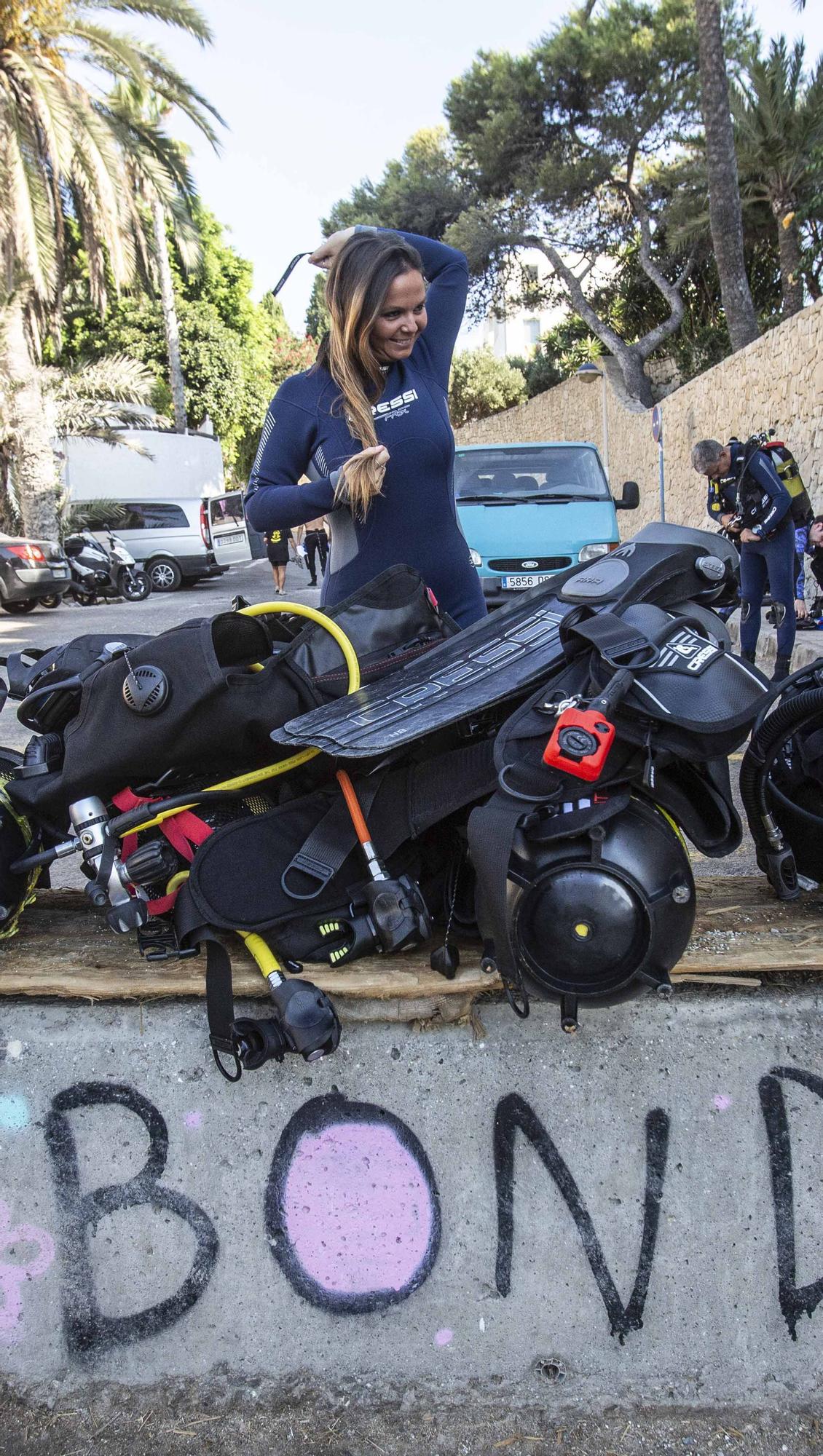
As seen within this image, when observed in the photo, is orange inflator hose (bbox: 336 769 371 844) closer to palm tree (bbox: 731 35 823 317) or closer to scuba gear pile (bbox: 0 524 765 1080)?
scuba gear pile (bbox: 0 524 765 1080)

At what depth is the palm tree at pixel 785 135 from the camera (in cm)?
1802

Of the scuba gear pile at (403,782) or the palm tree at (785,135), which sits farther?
the palm tree at (785,135)

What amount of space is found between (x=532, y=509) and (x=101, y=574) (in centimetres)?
1106

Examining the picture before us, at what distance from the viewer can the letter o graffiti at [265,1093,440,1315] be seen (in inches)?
79.6

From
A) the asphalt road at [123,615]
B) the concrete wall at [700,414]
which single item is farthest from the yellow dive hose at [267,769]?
the concrete wall at [700,414]

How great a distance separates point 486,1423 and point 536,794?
1289 mm

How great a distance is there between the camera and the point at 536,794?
1632mm

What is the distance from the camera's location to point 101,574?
17.3 metres

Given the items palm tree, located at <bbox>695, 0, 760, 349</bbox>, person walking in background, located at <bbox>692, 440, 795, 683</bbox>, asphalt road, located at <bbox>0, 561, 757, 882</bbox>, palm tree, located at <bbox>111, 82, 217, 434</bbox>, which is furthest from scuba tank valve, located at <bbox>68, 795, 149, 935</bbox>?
palm tree, located at <bbox>111, 82, 217, 434</bbox>

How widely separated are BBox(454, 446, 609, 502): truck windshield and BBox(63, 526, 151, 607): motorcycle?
32.4 feet

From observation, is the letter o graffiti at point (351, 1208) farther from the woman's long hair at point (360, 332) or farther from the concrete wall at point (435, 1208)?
the woman's long hair at point (360, 332)

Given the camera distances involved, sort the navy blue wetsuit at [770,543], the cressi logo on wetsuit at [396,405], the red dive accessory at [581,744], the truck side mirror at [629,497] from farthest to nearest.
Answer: the truck side mirror at [629,497] → the navy blue wetsuit at [770,543] → the cressi logo on wetsuit at [396,405] → the red dive accessory at [581,744]

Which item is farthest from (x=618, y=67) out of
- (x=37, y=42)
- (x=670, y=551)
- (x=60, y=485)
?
(x=670, y=551)

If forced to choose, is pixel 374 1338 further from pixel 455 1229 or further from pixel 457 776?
pixel 457 776
